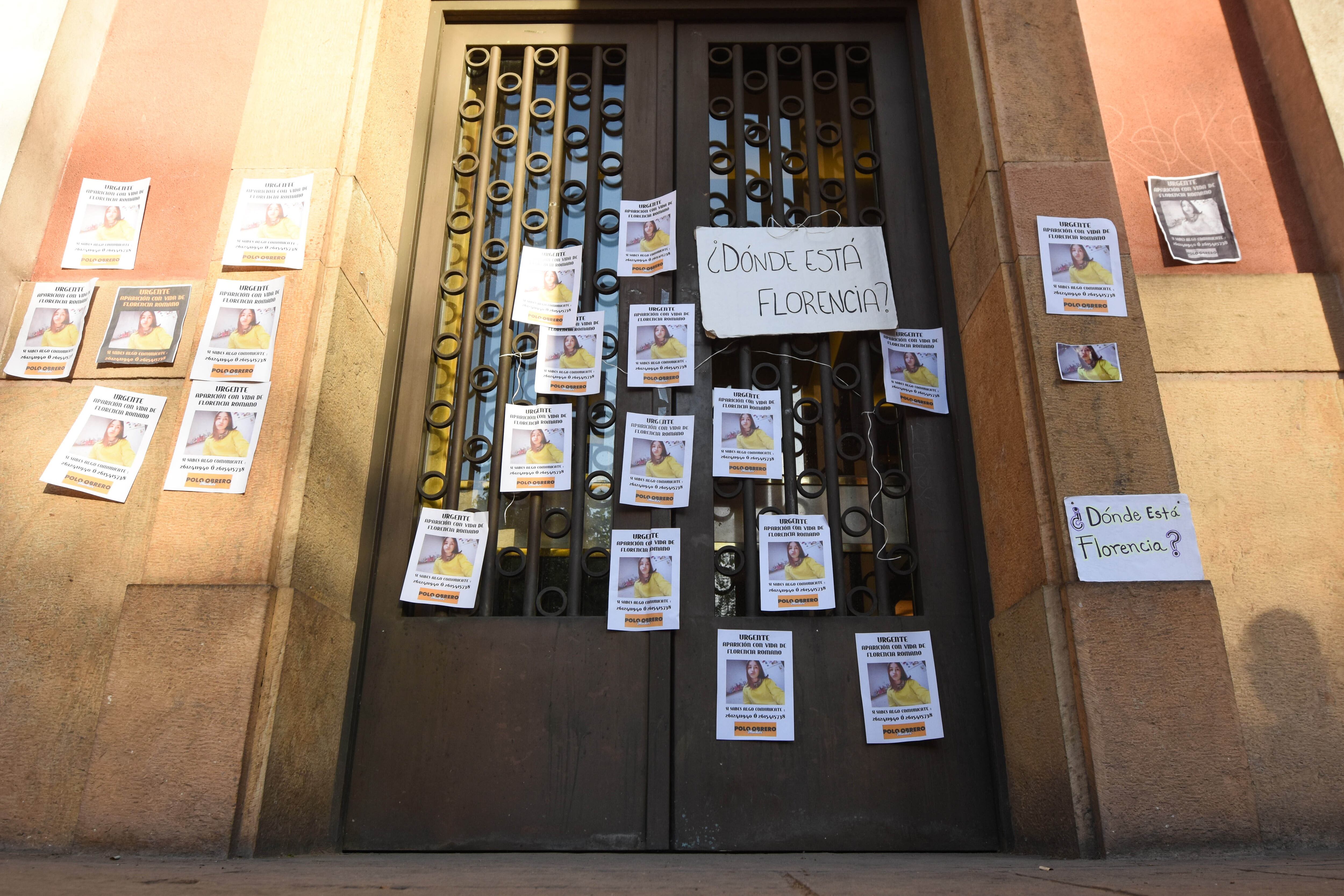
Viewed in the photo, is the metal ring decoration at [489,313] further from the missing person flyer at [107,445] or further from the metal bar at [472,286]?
the missing person flyer at [107,445]

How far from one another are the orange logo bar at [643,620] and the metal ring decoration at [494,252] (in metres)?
1.34

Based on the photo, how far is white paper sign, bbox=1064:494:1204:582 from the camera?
2299 mm

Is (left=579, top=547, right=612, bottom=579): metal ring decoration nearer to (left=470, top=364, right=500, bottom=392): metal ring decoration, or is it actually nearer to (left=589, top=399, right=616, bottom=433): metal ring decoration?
(left=589, top=399, right=616, bottom=433): metal ring decoration

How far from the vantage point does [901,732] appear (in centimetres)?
260

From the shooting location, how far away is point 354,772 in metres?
2.62

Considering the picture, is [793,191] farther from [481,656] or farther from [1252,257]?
[481,656]

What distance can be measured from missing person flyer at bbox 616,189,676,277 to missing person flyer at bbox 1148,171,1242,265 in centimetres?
157

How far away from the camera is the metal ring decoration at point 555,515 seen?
2.87m

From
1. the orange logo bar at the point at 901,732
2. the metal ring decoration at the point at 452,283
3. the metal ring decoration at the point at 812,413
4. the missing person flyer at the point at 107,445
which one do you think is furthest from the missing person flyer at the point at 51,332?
the orange logo bar at the point at 901,732

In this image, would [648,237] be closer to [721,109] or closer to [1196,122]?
[721,109]

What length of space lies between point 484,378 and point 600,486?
55 centimetres

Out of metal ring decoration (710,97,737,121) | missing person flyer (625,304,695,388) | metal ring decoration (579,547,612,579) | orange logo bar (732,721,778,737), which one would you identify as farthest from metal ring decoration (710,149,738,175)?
orange logo bar (732,721,778,737)

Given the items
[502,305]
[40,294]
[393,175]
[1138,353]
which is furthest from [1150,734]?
[40,294]

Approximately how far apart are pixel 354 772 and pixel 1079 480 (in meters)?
2.18
